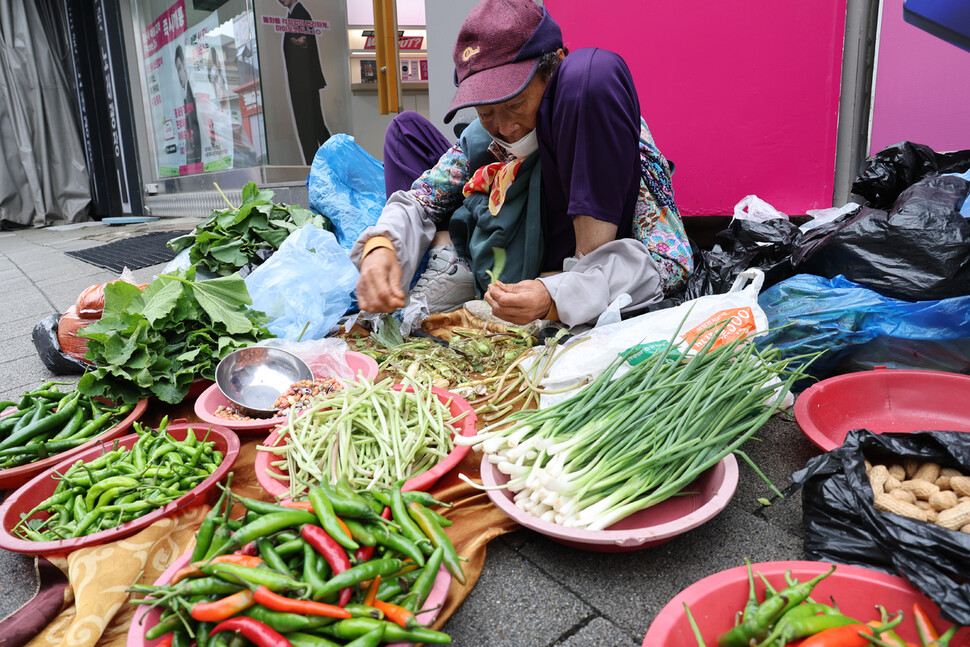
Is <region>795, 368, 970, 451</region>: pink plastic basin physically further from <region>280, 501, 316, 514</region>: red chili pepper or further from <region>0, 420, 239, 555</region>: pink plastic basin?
<region>0, 420, 239, 555</region>: pink plastic basin

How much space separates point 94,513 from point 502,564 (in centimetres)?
104

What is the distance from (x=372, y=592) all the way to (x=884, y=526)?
38.8 inches

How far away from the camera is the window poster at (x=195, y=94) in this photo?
709 centimetres

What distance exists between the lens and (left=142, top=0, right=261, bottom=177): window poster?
23.2 feet

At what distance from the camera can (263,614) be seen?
1023 mm

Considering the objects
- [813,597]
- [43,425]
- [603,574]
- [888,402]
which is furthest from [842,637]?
[43,425]

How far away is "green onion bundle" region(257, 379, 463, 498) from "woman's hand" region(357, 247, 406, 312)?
678 millimetres

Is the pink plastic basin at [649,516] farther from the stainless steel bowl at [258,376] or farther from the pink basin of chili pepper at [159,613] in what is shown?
the stainless steel bowl at [258,376]

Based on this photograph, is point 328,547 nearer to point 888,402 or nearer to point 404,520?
point 404,520

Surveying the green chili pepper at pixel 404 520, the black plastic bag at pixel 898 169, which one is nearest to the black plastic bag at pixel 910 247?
the black plastic bag at pixel 898 169

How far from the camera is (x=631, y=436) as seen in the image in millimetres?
1474

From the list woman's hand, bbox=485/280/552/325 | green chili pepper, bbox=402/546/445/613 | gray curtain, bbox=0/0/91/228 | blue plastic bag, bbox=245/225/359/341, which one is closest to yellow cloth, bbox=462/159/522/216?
woman's hand, bbox=485/280/552/325

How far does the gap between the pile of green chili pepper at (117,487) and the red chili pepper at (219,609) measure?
0.64 meters

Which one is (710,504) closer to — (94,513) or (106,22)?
(94,513)
